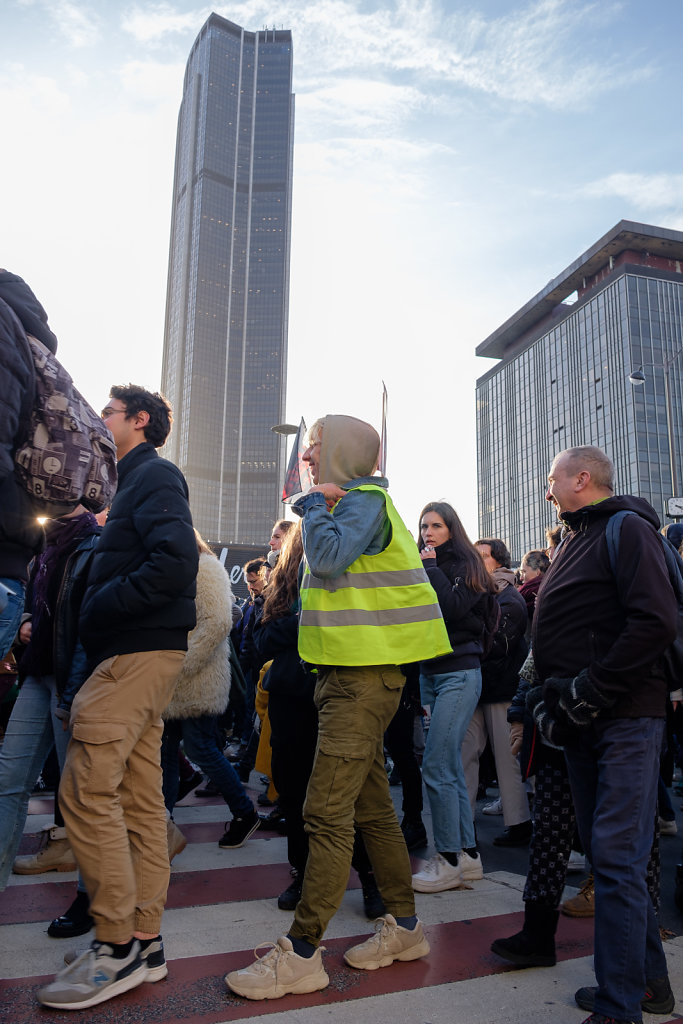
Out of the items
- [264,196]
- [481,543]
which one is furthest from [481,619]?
[264,196]

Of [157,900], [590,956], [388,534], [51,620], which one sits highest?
[388,534]

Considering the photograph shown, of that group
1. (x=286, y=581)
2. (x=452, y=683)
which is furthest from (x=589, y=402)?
(x=286, y=581)

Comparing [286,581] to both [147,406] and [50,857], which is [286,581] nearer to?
[147,406]

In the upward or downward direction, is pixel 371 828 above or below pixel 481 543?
below

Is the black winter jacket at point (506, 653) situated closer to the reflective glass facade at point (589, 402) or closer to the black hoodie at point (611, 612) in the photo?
the black hoodie at point (611, 612)

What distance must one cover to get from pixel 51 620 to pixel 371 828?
6.25 feet

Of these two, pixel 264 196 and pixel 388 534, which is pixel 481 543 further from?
pixel 264 196

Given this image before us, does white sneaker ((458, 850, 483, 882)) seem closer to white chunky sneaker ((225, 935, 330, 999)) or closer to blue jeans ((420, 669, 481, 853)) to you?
blue jeans ((420, 669, 481, 853))

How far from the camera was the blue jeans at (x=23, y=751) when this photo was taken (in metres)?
3.23

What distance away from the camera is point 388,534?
3.11 metres

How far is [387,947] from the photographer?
2.87 m

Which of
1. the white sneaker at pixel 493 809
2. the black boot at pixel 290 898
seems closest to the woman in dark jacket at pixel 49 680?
the black boot at pixel 290 898

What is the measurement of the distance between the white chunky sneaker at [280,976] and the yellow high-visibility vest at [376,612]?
102cm

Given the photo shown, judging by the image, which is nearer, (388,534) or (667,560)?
(667,560)
